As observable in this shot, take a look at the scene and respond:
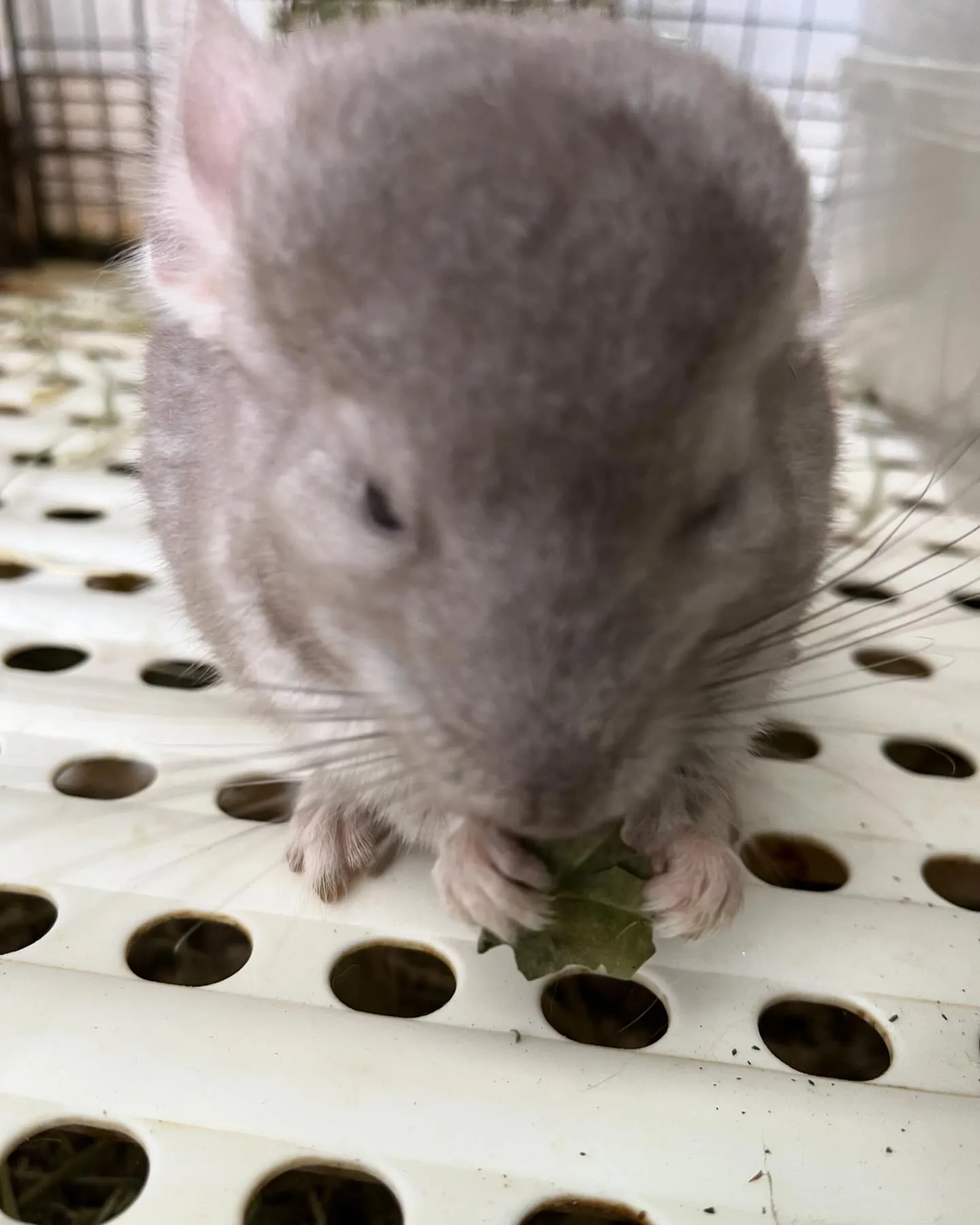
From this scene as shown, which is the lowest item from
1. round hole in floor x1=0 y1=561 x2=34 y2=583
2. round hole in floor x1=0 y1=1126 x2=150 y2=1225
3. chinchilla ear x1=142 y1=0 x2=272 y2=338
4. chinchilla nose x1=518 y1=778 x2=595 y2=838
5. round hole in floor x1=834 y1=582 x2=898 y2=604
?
round hole in floor x1=0 y1=1126 x2=150 y2=1225

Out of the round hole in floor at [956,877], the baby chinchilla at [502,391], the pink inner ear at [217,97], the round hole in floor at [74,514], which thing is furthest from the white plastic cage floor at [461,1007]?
the pink inner ear at [217,97]

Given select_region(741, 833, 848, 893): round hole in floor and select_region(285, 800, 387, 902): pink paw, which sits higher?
select_region(285, 800, 387, 902): pink paw

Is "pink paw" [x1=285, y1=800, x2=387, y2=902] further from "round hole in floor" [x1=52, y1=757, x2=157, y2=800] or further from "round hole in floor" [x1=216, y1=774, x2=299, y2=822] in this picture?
"round hole in floor" [x1=52, y1=757, x2=157, y2=800]

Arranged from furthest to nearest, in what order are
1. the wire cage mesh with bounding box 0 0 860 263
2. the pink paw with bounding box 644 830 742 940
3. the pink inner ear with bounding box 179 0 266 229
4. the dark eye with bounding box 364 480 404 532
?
the wire cage mesh with bounding box 0 0 860 263 → the pink paw with bounding box 644 830 742 940 → the pink inner ear with bounding box 179 0 266 229 → the dark eye with bounding box 364 480 404 532

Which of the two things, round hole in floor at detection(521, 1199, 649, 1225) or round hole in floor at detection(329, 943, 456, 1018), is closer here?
round hole in floor at detection(521, 1199, 649, 1225)

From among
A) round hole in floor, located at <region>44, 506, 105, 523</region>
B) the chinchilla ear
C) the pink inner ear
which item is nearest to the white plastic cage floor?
round hole in floor, located at <region>44, 506, 105, 523</region>

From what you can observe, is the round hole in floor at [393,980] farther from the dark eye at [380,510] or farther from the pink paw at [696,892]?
the dark eye at [380,510]

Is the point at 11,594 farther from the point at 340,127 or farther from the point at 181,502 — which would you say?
the point at 340,127

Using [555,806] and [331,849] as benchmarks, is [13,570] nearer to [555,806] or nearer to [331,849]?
[331,849]
